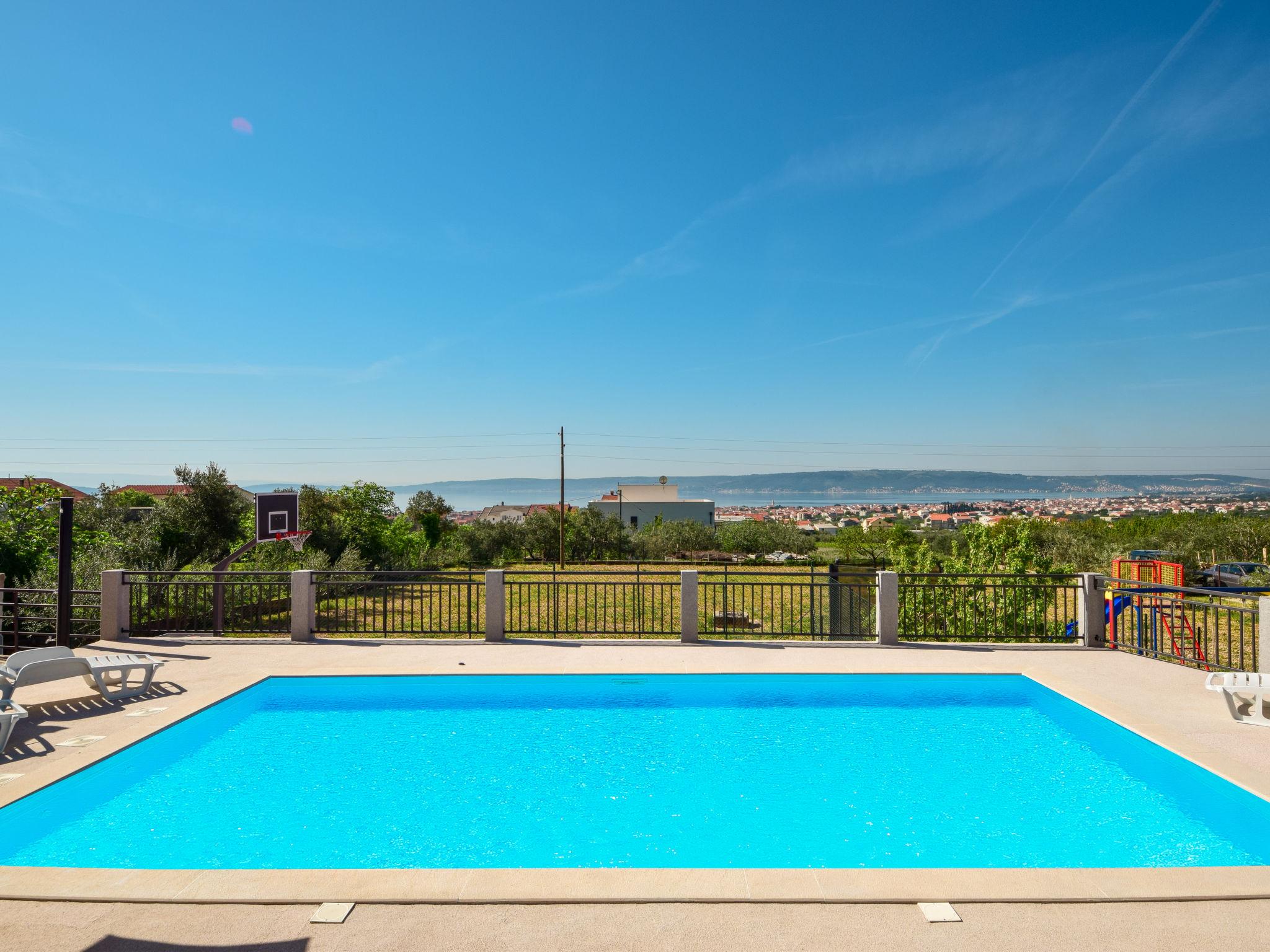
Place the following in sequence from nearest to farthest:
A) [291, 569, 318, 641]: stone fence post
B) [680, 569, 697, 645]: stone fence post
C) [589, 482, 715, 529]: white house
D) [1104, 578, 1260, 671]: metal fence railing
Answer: [1104, 578, 1260, 671]: metal fence railing < [680, 569, 697, 645]: stone fence post < [291, 569, 318, 641]: stone fence post < [589, 482, 715, 529]: white house

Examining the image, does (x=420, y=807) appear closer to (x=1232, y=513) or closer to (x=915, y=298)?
(x=915, y=298)

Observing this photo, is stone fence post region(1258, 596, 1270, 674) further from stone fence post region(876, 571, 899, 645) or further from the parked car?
the parked car

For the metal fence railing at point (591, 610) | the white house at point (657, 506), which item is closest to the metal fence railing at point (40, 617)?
the metal fence railing at point (591, 610)

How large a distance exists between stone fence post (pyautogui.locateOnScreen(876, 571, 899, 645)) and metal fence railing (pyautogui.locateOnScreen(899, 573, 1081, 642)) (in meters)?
0.31

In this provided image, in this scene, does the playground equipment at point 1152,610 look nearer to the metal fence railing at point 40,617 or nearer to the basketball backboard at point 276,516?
the basketball backboard at point 276,516

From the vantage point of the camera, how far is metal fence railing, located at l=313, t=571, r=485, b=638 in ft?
34.7

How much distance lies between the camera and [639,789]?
552cm

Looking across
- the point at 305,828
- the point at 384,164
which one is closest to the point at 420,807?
the point at 305,828

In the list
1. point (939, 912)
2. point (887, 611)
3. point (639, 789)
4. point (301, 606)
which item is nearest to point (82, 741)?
point (301, 606)

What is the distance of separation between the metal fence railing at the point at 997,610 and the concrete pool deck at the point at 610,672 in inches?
30.7

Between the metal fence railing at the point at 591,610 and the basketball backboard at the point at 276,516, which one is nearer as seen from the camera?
the metal fence railing at the point at 591,610

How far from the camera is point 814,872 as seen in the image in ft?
12.3

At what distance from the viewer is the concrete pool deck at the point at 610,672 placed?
3.48m

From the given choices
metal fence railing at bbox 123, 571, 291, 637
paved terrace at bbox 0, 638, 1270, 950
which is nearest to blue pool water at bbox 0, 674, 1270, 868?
paved terrace at bbox 0, 638, 1270, 950
